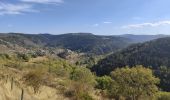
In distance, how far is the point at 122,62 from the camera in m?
178

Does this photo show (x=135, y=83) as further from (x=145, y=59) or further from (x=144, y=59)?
(x=144, y=59)

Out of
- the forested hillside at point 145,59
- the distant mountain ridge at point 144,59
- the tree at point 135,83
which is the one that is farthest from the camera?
the distant mountain ridge at point 144,59

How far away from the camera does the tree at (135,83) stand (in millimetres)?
47844

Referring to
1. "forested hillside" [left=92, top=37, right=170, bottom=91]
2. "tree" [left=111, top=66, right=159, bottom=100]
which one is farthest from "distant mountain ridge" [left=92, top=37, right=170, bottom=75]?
"tree" [left=111, top=66, right=159, bottom=100]

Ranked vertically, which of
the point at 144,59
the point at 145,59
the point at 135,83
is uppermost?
the point at 135,83

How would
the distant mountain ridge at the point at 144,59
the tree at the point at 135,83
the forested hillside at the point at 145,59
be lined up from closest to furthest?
the tree at the point at 135,83 → the forested hillside at the point at 145,59 → the distant mountain ridge at the point at 144,59

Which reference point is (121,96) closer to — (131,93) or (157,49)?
(131,93)

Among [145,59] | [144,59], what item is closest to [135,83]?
[145,59]

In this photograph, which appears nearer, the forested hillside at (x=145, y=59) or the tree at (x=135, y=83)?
the tree at (x=135, y=83)

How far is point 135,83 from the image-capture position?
4859cm

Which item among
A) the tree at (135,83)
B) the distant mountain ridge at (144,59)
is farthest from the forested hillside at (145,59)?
the tree at (135,83)

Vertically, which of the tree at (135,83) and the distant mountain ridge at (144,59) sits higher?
the tree at (135,83)

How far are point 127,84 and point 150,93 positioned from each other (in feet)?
13.1

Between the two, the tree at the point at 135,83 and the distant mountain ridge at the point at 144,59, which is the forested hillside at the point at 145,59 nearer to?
the distant mountain ridge at the point at 144,59
